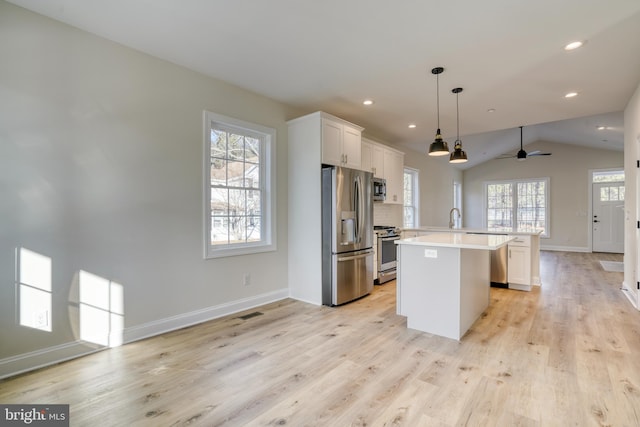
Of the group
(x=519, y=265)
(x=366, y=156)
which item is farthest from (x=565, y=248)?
(x=366, y=156)

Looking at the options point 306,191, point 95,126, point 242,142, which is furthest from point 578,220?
point 95,126

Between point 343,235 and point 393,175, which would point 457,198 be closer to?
point 393,175

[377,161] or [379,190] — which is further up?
[377,161]

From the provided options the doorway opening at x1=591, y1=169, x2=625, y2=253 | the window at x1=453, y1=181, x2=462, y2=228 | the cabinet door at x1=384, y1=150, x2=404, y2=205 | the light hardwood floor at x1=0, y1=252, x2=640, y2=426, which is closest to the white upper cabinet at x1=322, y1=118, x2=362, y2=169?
the cabinet door at x1=384, y1=150, x2=404, y2=205

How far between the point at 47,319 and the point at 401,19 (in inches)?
142

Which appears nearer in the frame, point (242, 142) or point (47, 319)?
point (47, 319)

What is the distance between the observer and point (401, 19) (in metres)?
2.40

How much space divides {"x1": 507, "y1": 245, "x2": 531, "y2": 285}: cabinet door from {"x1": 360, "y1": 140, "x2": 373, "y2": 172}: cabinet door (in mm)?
2524

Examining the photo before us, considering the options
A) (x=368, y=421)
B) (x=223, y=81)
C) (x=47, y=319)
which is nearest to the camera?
(x=368, y=421)

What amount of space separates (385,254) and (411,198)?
9.28ft

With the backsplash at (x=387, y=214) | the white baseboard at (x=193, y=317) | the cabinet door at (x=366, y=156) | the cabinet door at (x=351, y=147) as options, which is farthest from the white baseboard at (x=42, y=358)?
the backsplash at (x=387, y=214)

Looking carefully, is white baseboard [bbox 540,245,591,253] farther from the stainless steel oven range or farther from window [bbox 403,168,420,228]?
the stainless steel oven range

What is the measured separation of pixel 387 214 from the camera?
624cm

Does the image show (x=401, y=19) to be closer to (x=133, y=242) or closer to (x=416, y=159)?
(x=133, y=242)
